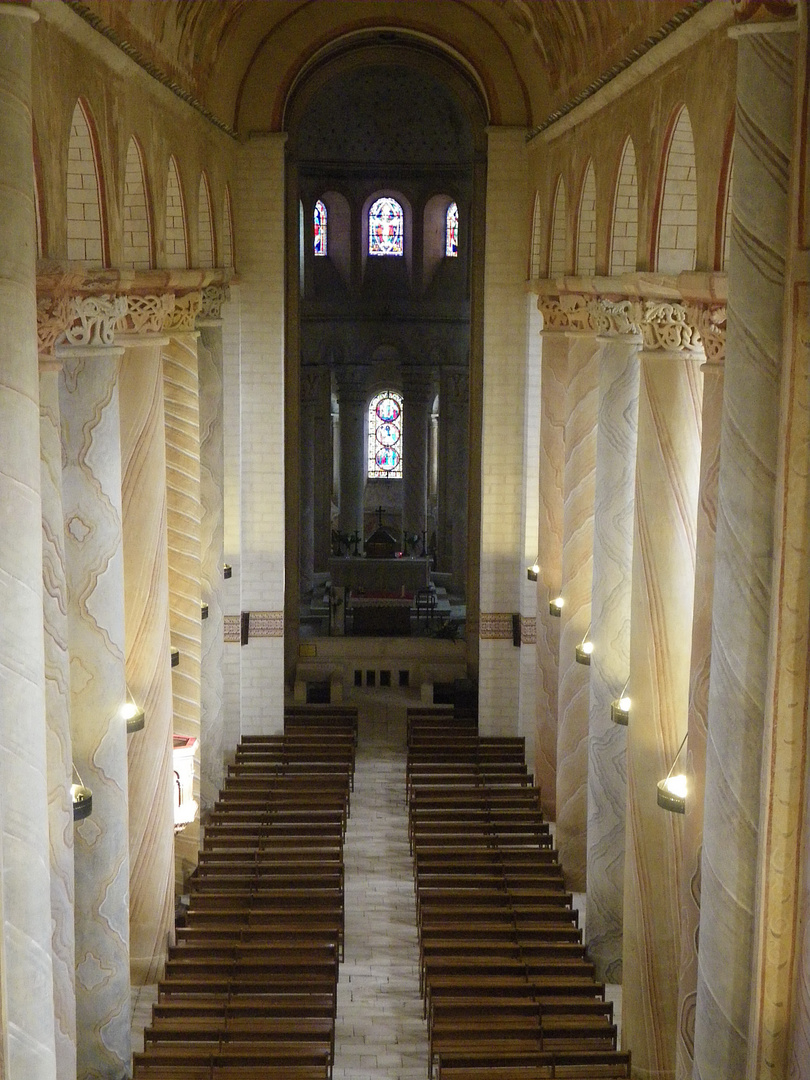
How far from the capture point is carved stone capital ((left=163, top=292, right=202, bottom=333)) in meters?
20.8

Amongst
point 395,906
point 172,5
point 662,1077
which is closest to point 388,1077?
point 662,1077

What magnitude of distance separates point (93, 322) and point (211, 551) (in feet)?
32.9

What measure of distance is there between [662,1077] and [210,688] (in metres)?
11.2

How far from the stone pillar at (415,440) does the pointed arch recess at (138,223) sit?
22.0 metres

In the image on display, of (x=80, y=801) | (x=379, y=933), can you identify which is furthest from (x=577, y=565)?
(x=80, y=801)

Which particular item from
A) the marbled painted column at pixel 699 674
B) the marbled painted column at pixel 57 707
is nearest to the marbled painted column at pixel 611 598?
the marbled painted column at pixel 699 674

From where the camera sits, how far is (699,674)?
14250 millimetres

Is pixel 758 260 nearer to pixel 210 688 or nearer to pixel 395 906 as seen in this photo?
pixel 395 906

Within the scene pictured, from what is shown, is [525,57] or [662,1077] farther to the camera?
[525,57]

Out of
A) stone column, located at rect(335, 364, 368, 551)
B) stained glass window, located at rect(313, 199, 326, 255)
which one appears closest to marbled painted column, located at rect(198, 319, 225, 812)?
stained glass window, located at rect(313, 199, 326, 255)

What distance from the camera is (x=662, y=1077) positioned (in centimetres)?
1661

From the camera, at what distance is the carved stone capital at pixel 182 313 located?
20844 mm

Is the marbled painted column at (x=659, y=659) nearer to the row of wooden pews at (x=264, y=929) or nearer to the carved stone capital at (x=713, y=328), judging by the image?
the carved stone capital at (x=713, y=328)

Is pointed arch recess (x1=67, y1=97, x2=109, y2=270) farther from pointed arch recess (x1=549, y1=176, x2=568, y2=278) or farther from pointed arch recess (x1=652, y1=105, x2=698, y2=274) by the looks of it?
pointed arch recess (x1=549, y1=176, x2=568, y2=278)
